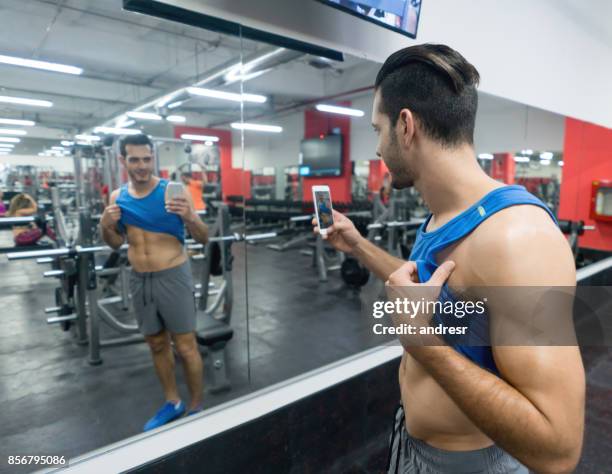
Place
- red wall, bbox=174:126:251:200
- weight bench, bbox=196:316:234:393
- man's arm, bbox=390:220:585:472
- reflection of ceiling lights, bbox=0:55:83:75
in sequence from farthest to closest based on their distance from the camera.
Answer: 1. red wall, bbox=174:126:251:200
2. weight bench, bbox=196:316:234:393
3. reflection of ceiling lights, bbox=0:55:83:75
4. man's arm, bbox=390:220:585:472

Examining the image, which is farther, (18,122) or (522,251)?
(18,122)

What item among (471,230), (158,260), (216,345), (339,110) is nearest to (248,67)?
(158,260)

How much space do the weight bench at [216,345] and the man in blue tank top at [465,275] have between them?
1.40 metres

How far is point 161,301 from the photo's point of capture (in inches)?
72.7

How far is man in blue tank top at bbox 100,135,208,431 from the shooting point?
1.86 metres

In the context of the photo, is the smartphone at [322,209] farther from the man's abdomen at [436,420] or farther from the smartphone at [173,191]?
the smartphone at [173,191]

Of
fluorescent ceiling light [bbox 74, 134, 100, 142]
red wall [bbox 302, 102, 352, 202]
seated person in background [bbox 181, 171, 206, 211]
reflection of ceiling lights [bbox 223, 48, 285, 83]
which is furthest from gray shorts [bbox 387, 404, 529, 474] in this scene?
red wall [bbox 302, 102, 352, 202]

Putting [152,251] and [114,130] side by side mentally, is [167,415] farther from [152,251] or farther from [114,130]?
[114,130]

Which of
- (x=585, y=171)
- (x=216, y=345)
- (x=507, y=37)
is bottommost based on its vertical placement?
(x=216, y=345)

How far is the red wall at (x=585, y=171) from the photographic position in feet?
15.1

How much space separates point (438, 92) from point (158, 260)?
63.4 inches

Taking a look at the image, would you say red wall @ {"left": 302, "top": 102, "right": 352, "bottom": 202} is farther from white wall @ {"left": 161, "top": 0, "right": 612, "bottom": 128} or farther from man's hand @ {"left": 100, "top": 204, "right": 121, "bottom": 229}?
man's hand @ {"left": 100, "top": 204, "right": 121, "bottom": 229}

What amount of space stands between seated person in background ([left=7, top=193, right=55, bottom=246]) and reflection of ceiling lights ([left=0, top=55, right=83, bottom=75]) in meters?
0.59

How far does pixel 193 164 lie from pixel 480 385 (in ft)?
11.5
